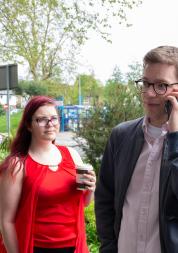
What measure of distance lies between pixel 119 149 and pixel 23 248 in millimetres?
1074

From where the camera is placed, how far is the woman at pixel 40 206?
8.83 ft

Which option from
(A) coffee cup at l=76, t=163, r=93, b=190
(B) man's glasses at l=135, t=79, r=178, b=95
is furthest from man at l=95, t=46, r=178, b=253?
(A) coffee cup at l=76, t=163, r=93, b=190

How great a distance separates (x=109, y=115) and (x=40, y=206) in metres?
5.65

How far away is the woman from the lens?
2.69m

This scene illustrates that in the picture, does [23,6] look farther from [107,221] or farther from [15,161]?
[107,221]

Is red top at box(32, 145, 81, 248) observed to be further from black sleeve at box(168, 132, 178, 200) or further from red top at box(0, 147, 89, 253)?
black sleeve at box(168, 132, 178, 200)

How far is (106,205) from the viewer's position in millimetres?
2236

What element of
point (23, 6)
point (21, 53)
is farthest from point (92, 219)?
point (21, 53)

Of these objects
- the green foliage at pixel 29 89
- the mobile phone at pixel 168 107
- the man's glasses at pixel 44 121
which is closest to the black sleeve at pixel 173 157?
the mobile phone at pixel 168 107

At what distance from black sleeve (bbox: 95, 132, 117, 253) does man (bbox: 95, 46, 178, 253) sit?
0.08 m

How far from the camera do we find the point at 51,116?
2918 mm

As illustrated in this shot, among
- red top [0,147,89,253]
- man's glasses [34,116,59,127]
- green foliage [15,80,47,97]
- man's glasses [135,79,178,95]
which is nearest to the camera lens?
man's glasses [135,79,178,95]

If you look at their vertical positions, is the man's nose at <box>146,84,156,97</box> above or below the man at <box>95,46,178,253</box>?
above

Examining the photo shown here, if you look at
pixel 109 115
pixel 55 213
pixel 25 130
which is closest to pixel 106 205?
pixel 55 213
